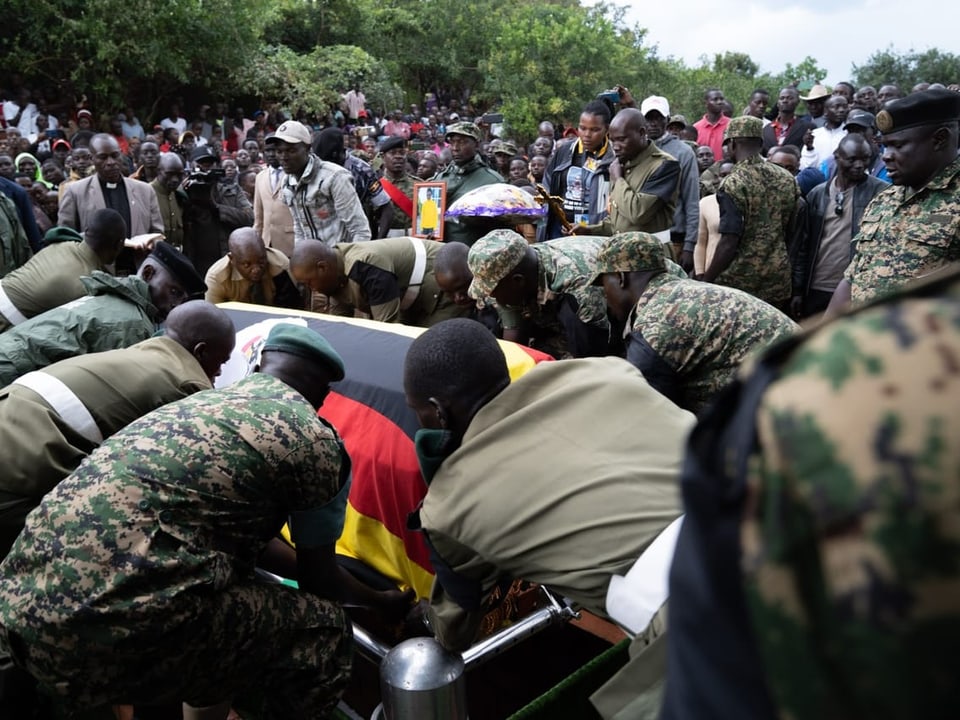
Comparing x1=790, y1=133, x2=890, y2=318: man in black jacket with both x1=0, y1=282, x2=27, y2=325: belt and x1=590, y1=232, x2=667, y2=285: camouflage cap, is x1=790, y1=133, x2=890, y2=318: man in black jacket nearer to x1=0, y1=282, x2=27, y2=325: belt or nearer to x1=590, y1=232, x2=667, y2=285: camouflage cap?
x1=590, y1=232, x2=667, y2=285: camouflage cap

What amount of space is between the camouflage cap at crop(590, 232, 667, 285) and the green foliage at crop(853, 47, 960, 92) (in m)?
17.4

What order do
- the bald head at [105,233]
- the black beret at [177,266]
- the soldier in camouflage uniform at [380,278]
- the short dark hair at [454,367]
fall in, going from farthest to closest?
1. the soldier in camouflage uniform at [380,278]
2. the bald head at [105,233]
3. the black beret at [177,266]
4. the short dark hair at [454,367]

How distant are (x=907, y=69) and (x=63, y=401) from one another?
20.6 metres

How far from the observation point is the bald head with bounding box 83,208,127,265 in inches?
153

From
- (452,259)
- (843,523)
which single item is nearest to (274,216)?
(452,259)

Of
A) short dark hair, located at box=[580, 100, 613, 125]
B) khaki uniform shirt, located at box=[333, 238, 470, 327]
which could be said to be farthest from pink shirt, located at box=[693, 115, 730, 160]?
khaki uniform shirt, located at box=[333, 238, 470, 327]

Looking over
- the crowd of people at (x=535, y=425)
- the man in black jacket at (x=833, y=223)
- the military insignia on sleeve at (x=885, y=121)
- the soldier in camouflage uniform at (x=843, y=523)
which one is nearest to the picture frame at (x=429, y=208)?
the crowd of people at (x=535, y=425)

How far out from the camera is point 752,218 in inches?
181

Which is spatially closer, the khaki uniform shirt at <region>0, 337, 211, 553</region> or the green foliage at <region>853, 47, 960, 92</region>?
the khaki uniform shirt at <region>0, 337, 211, 553</region>

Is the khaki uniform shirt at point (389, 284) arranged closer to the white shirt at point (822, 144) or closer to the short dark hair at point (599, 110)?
the short dark hair at point (599, 110)

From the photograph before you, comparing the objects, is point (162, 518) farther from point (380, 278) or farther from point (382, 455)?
point (380, 278)

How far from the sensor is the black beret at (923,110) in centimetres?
307

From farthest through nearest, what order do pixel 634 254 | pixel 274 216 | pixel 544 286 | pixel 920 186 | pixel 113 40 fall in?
pixel 113 40 → pixel 274 216 → pixel 544 286 → pixel 920 186 → pixel 634 254

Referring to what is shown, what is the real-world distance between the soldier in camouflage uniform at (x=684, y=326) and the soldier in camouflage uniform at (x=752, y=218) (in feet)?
6.11
